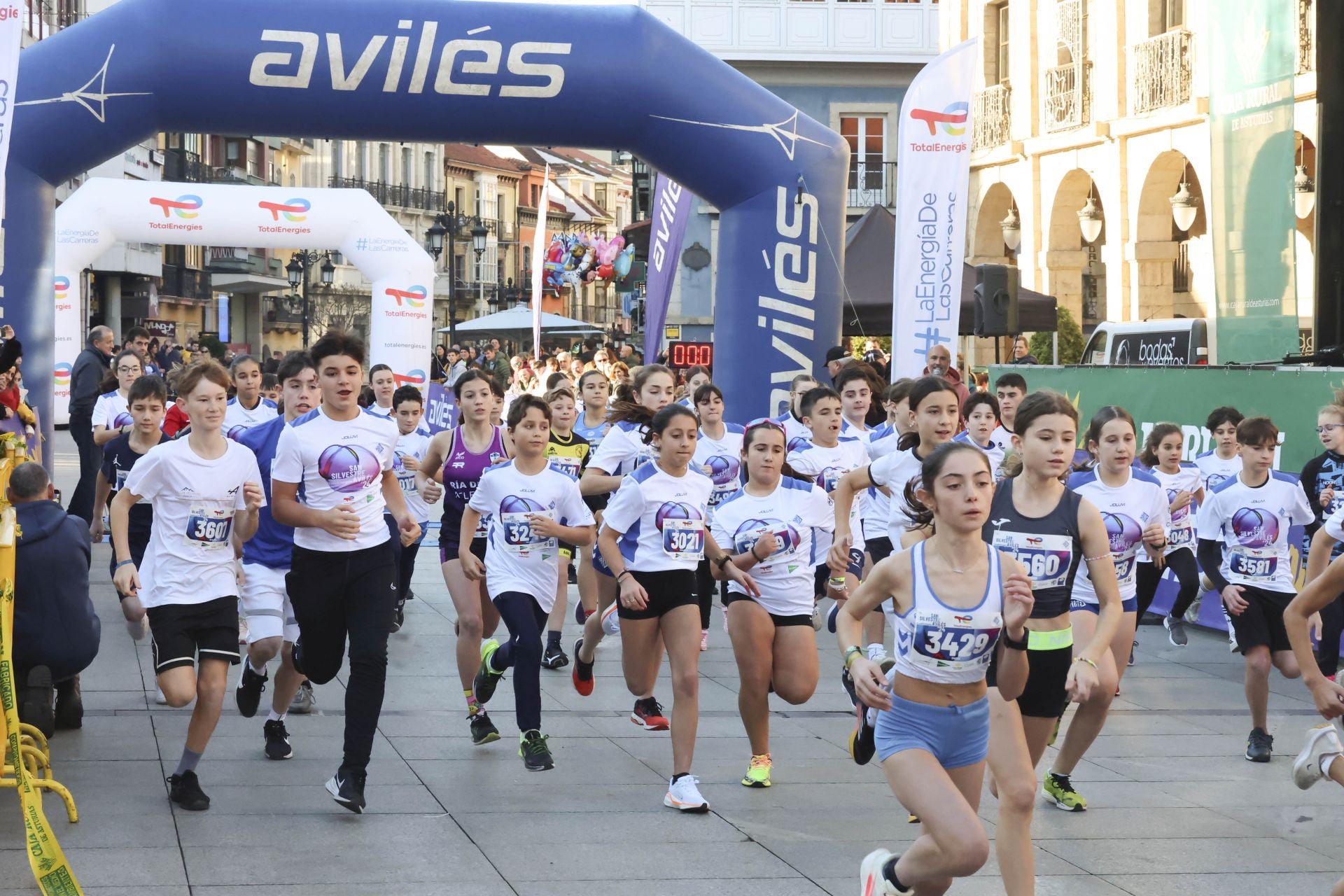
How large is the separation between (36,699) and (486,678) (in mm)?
2083

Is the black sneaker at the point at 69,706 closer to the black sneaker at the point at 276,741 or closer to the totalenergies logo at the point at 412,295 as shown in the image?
the black sneaker at the point at 276,741

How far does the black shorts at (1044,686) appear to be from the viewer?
5957 millimetres

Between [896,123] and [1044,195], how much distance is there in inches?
392

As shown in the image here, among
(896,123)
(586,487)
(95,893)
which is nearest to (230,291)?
(896,123)

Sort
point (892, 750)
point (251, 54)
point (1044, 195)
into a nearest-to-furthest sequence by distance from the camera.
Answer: point (892, 750) → point (251, 54) → point (1044, 195)

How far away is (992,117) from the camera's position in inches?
1321

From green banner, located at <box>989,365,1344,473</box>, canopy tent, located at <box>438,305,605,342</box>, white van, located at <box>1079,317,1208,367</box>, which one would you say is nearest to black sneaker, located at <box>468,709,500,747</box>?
green banner, located at <box>989,365,1344,473</box>

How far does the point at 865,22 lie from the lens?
39.9m

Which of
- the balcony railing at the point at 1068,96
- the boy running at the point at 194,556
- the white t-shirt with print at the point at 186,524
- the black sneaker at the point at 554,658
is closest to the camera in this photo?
the boy running at the point at 194,556

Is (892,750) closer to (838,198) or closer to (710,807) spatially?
(710,807)

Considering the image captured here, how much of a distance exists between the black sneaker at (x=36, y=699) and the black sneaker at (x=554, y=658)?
337 cm

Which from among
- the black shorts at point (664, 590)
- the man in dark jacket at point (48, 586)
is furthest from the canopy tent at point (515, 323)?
the black shorts at point (664, 590)

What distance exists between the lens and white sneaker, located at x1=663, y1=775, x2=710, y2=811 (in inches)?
278

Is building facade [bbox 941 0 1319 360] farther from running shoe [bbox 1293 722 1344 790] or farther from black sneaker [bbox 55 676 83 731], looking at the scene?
running shoe [bbox 1293 722 1344 790]
